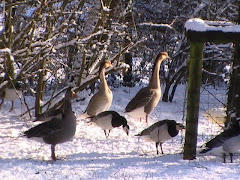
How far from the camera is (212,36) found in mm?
5723

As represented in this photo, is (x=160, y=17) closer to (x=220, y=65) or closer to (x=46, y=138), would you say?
(x=220, y=65)

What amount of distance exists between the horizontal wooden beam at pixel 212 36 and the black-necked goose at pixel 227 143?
141 centimetres

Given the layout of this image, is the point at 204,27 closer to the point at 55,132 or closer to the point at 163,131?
the point at 163,131

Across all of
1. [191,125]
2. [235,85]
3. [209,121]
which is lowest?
[209,121]

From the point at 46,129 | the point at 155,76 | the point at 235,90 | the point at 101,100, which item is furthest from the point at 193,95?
the point at 155,76

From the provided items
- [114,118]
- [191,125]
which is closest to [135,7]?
[114,118]

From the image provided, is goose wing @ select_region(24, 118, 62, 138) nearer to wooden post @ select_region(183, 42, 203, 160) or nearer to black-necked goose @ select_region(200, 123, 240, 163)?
wooden post @ select_region(183, 42, 203, 160)

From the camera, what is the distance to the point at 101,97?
32.3 feet

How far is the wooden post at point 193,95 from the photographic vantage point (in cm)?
583

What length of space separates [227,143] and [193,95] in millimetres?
895

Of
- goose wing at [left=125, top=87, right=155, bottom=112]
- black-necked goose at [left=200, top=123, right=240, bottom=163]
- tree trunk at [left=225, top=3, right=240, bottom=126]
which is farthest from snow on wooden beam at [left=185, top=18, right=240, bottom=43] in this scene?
goose wing at [left=125, top=87, right=155, bottom=112]

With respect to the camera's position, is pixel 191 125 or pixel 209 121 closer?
pixel 191 125

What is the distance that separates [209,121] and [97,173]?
642 cm

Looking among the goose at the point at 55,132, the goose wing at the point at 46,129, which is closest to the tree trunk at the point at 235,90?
the goose at the point at 55,132
